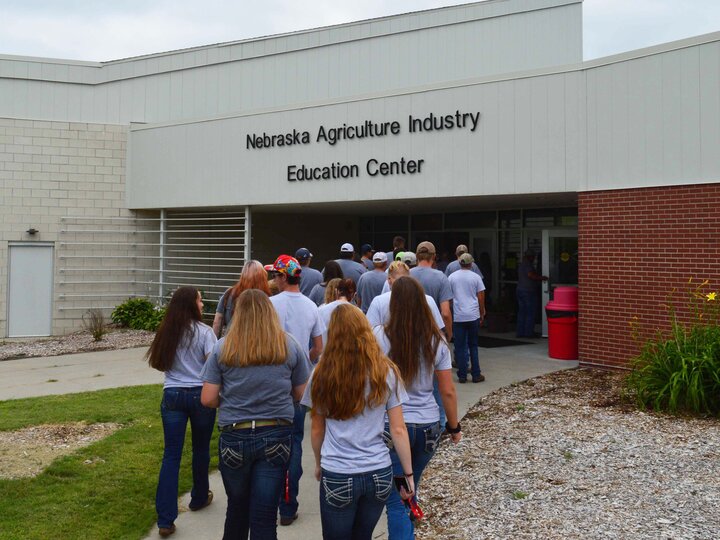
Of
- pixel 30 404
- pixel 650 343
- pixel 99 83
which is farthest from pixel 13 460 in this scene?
pixel 99 83

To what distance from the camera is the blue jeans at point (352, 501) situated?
345 cm

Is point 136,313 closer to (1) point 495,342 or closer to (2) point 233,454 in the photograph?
(1) point 495,342

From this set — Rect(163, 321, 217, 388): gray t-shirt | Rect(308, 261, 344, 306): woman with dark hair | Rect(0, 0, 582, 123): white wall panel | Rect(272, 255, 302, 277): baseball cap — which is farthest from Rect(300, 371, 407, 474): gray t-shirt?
Rect(0, 0, 582, 123): white wall panel

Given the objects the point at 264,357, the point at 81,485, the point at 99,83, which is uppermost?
the point at 99,83

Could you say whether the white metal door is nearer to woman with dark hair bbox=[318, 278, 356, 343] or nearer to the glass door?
the glass door

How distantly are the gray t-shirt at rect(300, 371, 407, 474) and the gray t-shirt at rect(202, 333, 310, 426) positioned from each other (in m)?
0.43

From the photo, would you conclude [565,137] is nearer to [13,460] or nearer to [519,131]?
[519,131]

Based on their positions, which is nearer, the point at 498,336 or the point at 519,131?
the point at 519,131

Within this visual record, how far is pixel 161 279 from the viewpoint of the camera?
59.7 feet

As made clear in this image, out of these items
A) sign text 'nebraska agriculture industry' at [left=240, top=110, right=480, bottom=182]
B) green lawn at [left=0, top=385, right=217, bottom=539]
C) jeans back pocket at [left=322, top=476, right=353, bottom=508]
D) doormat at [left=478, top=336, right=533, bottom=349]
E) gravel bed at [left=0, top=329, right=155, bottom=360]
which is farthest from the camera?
gravel bed at [left=0, top=329, right=155, bottom=360]

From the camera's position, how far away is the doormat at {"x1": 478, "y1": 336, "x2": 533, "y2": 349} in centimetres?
1364

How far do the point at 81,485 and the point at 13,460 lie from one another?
3.66 ft

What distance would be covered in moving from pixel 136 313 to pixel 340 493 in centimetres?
1525

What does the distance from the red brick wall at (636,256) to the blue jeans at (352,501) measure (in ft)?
26.0
